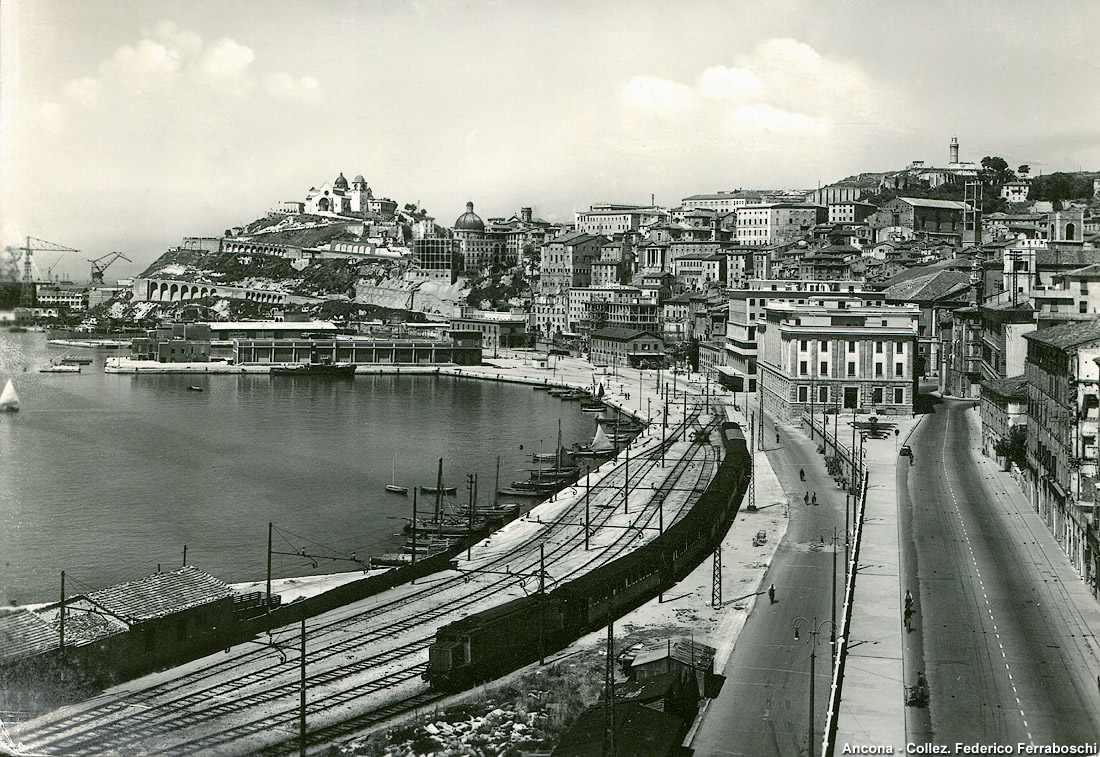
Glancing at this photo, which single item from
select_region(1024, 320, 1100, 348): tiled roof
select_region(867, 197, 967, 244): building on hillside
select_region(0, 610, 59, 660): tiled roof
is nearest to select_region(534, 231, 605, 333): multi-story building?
select_region(867, 197, 967, 244): building on hillside

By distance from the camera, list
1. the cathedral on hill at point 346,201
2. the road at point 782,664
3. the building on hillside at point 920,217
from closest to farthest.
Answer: the road at point 782,664, the building on hillside at point 920,217, the cathedral on hill at point 346,201

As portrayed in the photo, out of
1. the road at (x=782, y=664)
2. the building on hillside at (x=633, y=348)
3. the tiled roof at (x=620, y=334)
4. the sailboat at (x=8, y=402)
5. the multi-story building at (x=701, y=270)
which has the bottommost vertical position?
the road at (x=782, y=664)

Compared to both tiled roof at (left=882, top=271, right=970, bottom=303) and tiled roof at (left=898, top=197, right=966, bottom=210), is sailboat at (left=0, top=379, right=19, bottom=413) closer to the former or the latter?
tiled roof at (left=882, top=271, right=970, bottom=303)

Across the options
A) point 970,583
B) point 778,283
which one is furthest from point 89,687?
point 778,283

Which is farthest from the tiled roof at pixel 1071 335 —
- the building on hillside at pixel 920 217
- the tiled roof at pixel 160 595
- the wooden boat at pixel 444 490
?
the building on hillside at pixel 920 217

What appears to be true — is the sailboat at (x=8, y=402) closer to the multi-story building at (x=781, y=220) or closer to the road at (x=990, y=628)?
the road at (x=990, y=628)
